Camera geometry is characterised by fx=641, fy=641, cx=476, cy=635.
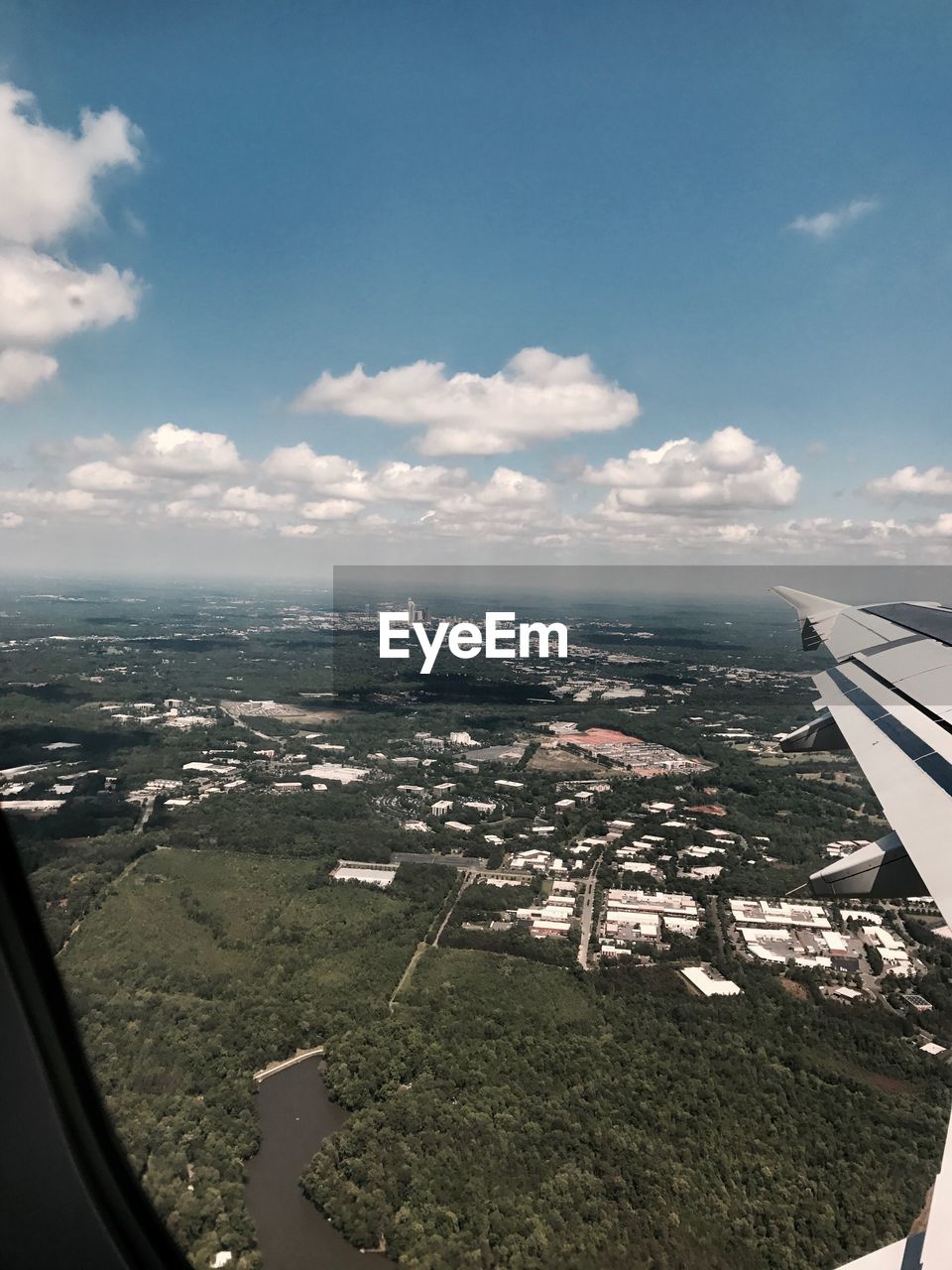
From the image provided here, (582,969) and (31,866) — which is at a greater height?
(31,866)

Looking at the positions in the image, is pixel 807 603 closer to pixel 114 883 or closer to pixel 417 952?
pixel 417 952

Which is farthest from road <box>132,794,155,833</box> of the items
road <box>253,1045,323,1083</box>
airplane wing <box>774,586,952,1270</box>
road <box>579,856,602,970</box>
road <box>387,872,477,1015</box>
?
airplane wing <box>774,586,952,1270</box>

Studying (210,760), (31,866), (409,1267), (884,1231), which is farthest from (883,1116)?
(210,760)

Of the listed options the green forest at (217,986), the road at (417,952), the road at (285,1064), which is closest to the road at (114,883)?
the green forest at (217,986)

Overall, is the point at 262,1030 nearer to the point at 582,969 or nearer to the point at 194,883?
the point at 582,969

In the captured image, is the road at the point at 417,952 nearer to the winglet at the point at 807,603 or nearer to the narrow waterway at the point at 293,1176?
the narrow waterway at the point at 293,1176

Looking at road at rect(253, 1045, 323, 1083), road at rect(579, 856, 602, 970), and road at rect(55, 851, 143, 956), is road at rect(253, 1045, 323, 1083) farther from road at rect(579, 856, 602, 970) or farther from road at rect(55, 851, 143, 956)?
road at rect(579, 856, 602, 970)
